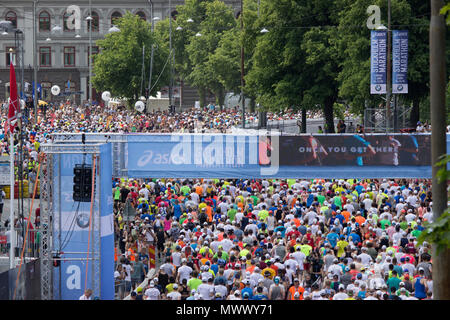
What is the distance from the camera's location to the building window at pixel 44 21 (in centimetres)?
9478

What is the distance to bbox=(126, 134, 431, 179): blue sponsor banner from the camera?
20.9 meters

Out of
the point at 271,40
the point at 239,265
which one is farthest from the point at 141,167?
the point at 271,40

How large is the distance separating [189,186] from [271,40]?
19.6m

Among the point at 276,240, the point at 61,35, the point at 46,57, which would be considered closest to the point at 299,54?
the point at 276,240

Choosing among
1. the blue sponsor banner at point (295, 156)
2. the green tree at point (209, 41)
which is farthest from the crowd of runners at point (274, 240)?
the green tree at point (209, 41)

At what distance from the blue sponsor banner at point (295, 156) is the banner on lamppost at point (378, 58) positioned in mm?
11968

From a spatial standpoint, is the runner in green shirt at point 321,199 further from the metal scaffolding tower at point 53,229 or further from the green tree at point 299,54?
the green tree at point 299,54

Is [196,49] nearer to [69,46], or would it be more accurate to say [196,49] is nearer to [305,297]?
[69,46]

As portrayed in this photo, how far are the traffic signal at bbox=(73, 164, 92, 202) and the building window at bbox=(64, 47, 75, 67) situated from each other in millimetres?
80415

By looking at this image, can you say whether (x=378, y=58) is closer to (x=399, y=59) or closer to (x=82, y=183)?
(x=399, y=59)

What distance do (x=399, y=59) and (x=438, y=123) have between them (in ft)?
78.7

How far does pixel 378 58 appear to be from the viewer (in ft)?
109

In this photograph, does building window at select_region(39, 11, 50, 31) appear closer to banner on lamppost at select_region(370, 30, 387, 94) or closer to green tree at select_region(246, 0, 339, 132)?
green tree at select_region(246, 0, 339, 132)
